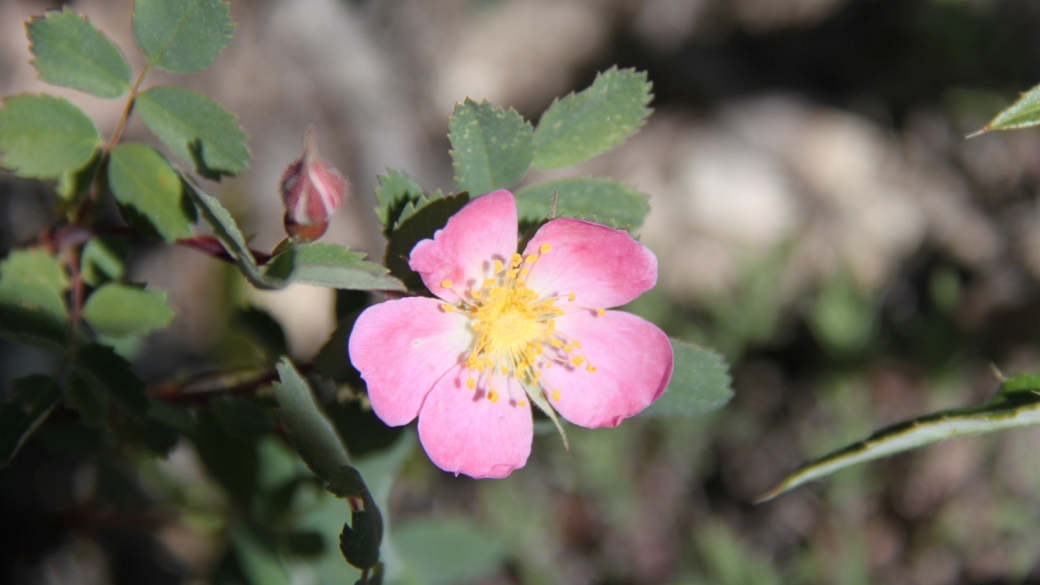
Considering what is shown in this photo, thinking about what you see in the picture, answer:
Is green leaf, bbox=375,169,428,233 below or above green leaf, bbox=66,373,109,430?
above

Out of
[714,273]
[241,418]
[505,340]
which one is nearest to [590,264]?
[505,340]

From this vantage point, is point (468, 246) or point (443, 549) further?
point (443, 549)

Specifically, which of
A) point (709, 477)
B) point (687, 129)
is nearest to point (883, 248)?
point (687, 129)

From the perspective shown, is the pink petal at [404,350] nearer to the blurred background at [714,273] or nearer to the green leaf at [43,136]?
the green leaf at [43,136]

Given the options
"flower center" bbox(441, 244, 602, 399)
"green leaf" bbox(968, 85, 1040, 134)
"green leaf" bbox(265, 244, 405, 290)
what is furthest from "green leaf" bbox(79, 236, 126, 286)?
"green leaf" bbox(968, 85, 1040, 134)

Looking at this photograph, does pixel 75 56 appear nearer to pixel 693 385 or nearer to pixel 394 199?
pixel 394 199

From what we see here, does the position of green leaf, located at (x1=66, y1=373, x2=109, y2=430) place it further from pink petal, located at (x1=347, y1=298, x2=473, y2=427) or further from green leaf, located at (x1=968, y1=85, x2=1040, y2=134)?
green leaf, located at (x1=968, y1=85, x2=1040, y2=134)
